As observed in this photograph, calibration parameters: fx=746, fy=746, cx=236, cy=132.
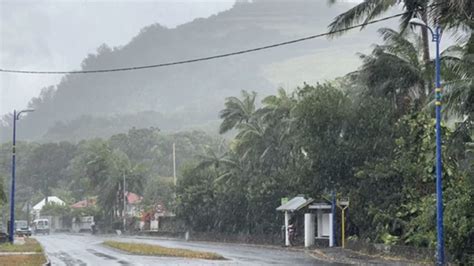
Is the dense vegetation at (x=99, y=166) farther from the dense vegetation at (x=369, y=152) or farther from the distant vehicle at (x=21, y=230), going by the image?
the dense vegetation at (x=369, y=152)

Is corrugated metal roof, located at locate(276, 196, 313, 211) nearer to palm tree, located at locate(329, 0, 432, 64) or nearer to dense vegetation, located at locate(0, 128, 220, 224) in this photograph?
palm tree, located at locate(329, 0, 432, 64)

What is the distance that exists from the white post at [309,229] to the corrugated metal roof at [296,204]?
2.63 ft

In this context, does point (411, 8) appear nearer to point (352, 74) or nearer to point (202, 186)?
point (352, 74)

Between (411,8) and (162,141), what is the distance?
116709 mm

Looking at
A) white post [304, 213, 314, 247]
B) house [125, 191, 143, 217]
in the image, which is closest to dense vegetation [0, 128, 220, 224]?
house [125, 191, 143, 217]

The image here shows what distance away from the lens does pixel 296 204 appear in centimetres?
4556

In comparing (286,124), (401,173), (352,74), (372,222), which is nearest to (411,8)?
(401,173)

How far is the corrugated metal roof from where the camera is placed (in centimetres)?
4467

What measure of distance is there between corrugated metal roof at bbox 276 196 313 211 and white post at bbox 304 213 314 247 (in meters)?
0.80

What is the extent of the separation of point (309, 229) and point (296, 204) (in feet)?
6.74

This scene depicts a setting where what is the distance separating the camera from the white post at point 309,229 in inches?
1727

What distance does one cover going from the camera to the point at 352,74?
141 ft

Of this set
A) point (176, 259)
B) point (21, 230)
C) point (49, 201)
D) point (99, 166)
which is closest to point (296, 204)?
point (176, 259)

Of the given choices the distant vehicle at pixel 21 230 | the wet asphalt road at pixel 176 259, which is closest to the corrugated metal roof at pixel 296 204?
the wet asphalt road at pixel 176 259
